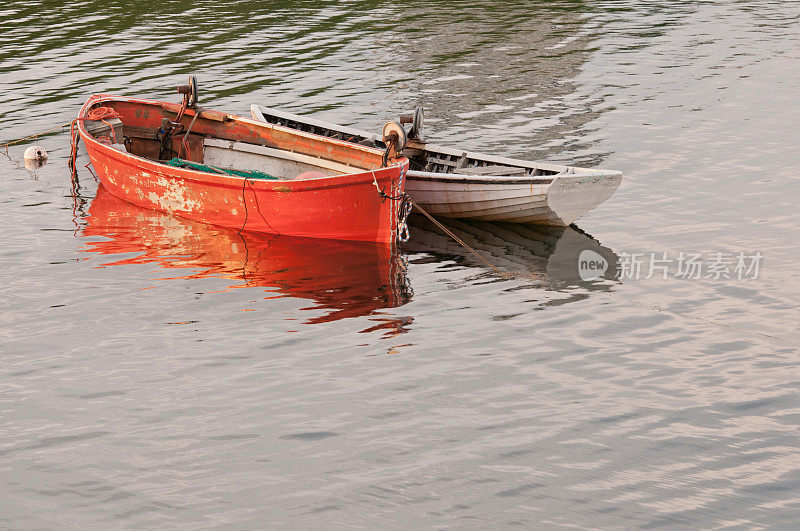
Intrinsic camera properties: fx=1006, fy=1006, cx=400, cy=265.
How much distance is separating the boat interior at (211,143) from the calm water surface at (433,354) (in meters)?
1.58

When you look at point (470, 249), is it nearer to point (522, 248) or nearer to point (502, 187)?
point (522, 248)

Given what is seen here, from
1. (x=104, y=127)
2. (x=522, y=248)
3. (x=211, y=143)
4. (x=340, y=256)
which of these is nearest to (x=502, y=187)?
(x=522, y=248)

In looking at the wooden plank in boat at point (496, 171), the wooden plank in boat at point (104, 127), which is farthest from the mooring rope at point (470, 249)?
the wooden plank in boat at point (104, 127)

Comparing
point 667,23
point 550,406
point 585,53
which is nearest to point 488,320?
point 550,406

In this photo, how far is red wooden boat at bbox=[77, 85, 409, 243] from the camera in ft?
60.3

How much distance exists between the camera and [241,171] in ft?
72.9

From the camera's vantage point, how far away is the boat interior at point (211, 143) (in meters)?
21.1

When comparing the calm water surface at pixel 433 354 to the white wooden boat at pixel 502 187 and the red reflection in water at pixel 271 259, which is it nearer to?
the red reflection in water at pixel 271 259

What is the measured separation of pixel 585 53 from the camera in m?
34.8

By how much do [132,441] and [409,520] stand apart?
12.0 feet

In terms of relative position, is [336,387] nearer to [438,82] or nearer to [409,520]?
[409,520]

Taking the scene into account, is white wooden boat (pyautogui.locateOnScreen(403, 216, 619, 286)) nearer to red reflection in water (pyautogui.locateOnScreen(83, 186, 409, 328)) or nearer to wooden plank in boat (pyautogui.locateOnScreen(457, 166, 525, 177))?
wooden plank in boat (pyautogui.locateOnScreen(457, 166, 525, 177))

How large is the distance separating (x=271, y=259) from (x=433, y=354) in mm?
5307

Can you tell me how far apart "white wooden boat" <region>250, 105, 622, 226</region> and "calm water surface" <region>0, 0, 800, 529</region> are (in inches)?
16.0
